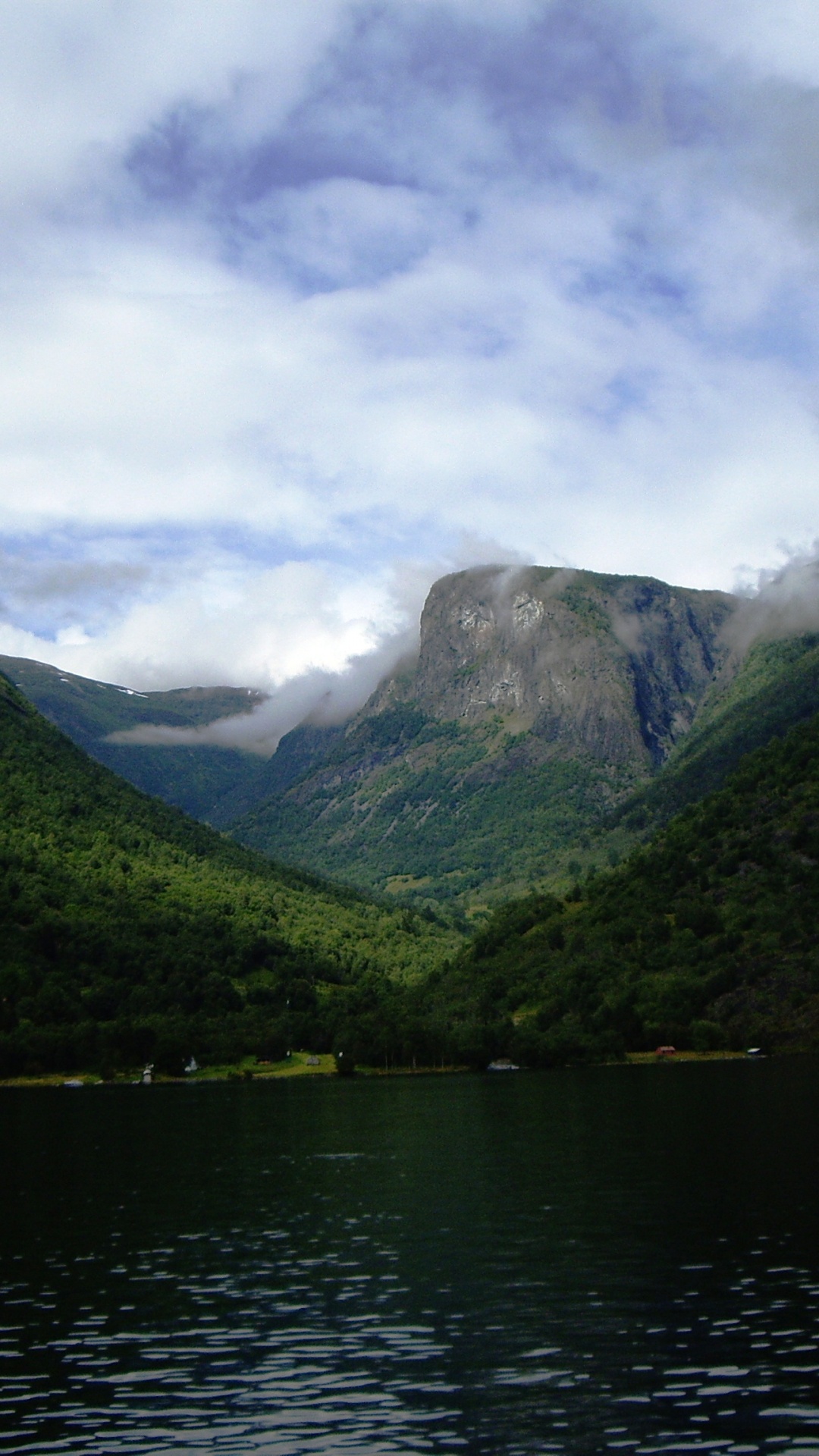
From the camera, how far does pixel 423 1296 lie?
51781 mm

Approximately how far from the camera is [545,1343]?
43.2 m

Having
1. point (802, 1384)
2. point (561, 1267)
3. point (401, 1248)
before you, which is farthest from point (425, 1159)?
point (802, 1384)

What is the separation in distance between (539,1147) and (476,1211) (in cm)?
3178

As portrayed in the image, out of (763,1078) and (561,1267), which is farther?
(763,1078)

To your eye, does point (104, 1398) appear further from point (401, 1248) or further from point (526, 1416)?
point (401, 1248)

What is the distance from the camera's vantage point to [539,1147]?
103500 mm

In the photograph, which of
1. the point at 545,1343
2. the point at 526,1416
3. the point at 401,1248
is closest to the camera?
the point at 526,1416

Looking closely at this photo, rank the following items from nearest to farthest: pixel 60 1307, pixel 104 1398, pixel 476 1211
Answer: pixel 104 1398 < pixel 60 1307 < pixel 476 1211

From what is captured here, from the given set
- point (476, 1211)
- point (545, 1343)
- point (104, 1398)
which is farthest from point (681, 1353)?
point (476, 1211)

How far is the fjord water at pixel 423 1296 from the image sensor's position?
35625 millimetres

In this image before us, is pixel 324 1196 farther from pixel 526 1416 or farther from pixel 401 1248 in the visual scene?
pixel 526 1416

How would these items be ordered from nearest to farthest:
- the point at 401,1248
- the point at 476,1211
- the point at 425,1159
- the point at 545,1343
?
the point at 545,1343
the point at 401,1248
the point at 476,1211
the point at 425,1159

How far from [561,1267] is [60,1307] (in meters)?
21.0

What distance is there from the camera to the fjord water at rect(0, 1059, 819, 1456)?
35.6 m
